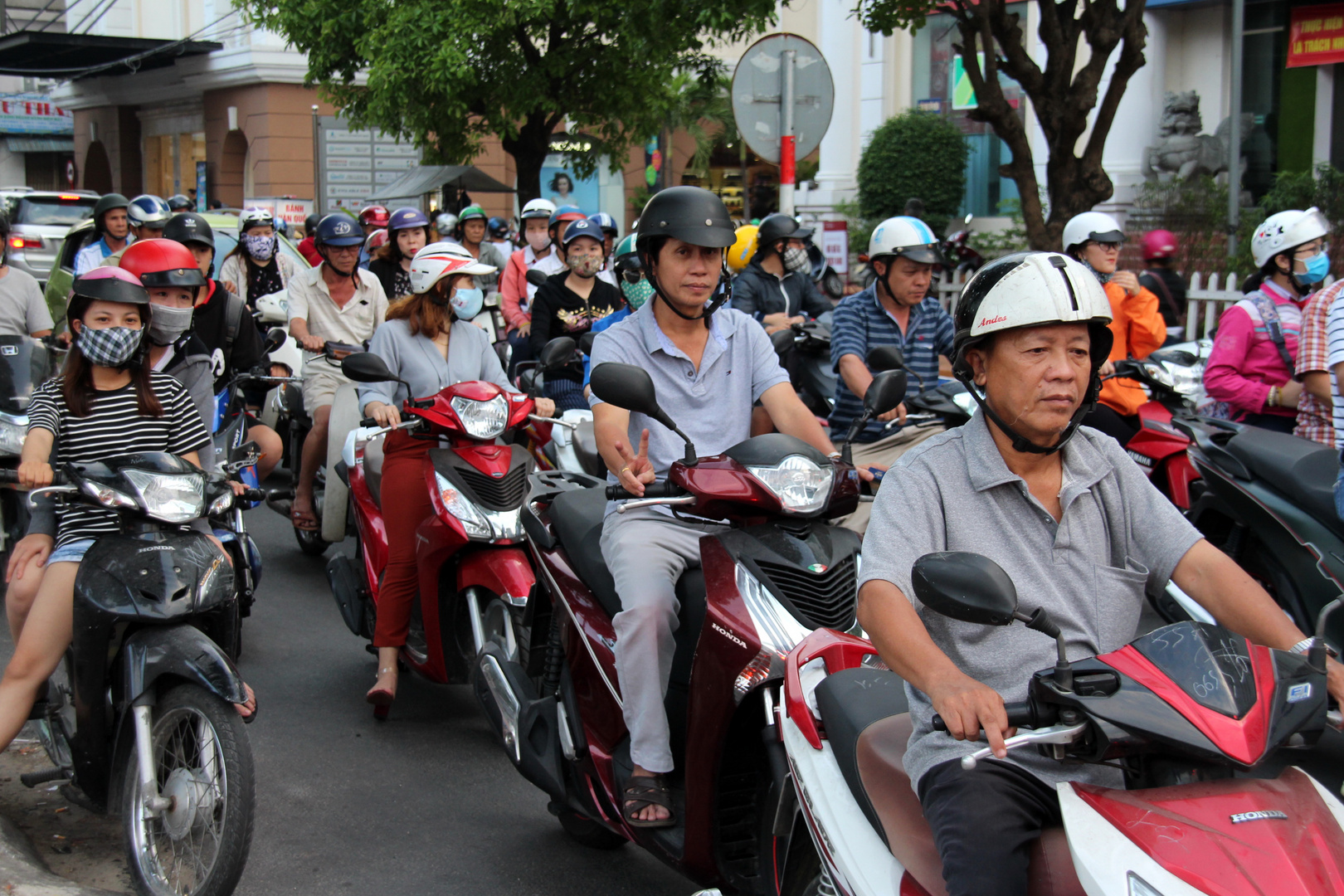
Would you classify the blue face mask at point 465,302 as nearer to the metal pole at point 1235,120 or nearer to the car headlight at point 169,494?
the car headlight at point 169,494

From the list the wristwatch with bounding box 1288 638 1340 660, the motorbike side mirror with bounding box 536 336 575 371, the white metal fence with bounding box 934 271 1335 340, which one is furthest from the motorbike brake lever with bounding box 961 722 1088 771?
the white metal fence with bounding box 934 271 1335 340

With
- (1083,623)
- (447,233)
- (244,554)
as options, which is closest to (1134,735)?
(1083,623)

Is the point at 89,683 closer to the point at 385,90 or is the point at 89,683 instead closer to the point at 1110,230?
the point at 1110,230

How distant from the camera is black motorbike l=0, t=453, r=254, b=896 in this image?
3.47 m

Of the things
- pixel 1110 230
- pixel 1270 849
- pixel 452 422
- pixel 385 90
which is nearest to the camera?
Answer: pixel 1270 849

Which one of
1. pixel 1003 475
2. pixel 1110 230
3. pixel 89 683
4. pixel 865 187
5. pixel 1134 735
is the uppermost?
pixel 865 187

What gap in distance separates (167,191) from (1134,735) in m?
39.3

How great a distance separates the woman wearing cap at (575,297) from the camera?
7.92 m

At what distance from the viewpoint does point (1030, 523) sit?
2459mm

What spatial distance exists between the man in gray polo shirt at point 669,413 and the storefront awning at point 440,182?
641 inches

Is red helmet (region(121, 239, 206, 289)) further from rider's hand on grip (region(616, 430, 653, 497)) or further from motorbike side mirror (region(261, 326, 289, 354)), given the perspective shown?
rider's hand on grip (region(616, 430, 653, 497))

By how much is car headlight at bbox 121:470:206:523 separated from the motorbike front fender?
337 millimetres

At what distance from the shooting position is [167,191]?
3722 centimetres

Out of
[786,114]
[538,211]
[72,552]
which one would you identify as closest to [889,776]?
[72,552]
